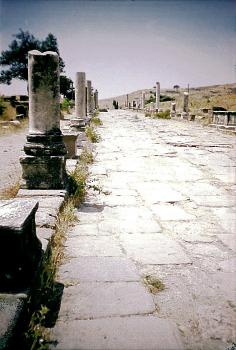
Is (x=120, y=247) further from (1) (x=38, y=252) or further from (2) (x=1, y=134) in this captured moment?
(2) (x=1, y=134)

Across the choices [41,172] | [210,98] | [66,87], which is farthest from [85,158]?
[210,98]

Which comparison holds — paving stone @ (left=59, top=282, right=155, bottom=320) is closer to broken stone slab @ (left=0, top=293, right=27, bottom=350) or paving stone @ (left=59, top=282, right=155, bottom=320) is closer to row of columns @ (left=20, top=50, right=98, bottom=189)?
broken stone slab @ (left=0, top=293, right=27, bottom=350)

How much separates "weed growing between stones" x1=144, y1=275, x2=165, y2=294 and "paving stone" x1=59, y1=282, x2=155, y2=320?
58 millimetres

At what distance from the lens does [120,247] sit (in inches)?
129

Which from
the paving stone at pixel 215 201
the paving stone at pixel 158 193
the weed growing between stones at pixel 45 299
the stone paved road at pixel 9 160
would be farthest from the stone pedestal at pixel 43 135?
the paving stone at pixel 215 201

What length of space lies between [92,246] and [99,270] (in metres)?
0.49

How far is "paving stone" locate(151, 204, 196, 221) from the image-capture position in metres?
4.15

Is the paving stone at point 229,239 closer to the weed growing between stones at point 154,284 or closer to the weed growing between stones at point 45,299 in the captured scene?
the weed growing between stones at point 154,284

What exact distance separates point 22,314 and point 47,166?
277 cm

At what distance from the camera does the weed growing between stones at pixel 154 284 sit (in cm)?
252

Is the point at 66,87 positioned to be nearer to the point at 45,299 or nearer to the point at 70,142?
the point at 70,142

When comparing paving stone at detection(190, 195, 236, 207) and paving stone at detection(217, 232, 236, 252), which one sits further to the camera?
paving stone at detection(190, 195, 236, 207)

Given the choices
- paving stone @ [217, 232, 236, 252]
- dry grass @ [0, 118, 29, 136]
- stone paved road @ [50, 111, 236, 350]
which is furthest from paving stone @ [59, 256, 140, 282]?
dry grass @ [0, 118, 29, 136]

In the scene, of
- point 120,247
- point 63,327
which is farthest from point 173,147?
point 63,327
